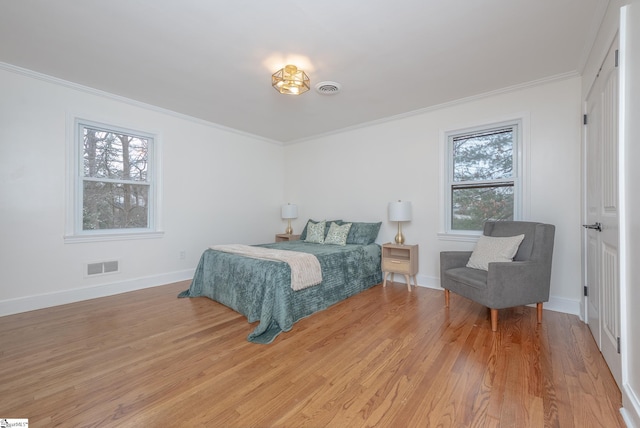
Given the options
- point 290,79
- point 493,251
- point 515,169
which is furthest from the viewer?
point 515,169

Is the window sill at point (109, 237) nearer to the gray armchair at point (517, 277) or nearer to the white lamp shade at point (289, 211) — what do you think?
the white lamp shade at point (289, 211)

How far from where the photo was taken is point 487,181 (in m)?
3.38

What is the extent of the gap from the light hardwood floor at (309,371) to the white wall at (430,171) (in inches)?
38.7

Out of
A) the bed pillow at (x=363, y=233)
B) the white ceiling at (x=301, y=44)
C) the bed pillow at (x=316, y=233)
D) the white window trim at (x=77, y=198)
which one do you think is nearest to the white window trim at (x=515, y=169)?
the white ceiling at (x=301, y=44)

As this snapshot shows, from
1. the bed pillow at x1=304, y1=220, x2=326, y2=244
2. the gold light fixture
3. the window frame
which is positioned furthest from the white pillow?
the gold light fixture

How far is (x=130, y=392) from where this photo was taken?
1.58 meters

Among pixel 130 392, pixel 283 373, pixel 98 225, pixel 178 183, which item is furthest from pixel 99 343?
pixel 178 183

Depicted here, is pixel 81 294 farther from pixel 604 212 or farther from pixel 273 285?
pixel 604 212

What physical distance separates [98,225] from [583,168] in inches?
210

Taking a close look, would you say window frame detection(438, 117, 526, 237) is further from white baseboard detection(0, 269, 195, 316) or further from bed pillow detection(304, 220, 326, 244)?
white baseboard detection(0, 269, 195, 316)

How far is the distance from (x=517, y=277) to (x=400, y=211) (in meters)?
1.56

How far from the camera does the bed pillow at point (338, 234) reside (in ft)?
13.3

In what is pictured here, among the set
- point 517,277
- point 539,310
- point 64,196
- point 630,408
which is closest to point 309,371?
point 630,408

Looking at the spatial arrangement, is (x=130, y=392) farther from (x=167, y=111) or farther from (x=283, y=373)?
(x=167, y=111)
